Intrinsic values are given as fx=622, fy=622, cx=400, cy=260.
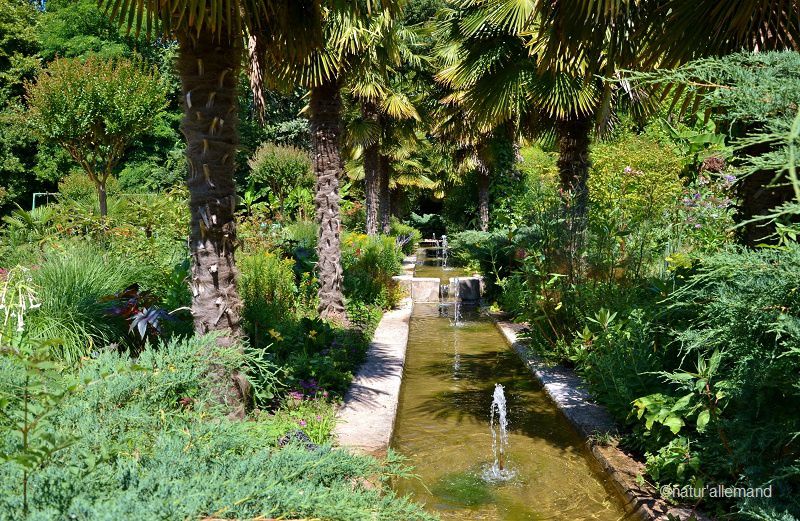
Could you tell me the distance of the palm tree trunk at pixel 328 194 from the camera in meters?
8.66

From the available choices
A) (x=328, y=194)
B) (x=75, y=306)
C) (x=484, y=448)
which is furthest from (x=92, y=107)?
(x=484, y=448)

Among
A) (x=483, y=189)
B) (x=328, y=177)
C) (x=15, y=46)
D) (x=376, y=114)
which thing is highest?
(x=15, y=46)

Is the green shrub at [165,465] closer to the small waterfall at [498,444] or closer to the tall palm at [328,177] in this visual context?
the small waterfall at [498,444]

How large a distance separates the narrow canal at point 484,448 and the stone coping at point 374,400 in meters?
0.25

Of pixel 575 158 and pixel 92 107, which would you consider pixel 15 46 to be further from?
pixel 575 158

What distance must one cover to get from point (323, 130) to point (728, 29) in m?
5.70

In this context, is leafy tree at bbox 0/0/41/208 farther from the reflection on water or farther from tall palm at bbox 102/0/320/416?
tall palm at bbox 102/0/320/416

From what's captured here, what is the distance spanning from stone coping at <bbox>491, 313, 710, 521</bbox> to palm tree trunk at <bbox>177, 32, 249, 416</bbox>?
2.68 metres

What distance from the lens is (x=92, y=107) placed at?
14266 millimetres

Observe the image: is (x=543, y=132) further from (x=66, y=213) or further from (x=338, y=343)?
(x=66, y=213)

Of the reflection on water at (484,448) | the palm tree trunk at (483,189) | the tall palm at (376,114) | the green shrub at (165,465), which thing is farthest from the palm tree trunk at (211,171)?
the palm tree trunk at (483,189)

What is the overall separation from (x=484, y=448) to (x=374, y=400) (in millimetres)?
1176

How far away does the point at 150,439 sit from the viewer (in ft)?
8.50

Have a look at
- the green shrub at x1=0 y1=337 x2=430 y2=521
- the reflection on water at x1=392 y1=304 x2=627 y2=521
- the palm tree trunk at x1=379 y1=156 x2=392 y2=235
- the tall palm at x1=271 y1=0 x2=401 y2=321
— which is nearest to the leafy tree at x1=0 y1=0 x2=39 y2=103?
the palm tree trunk at x1=379 y1=156 x2=392 y2=235
